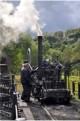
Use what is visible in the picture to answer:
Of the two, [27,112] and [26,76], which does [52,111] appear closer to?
[27,112]

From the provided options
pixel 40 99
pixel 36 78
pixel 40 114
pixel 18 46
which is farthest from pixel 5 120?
pixel 18 46

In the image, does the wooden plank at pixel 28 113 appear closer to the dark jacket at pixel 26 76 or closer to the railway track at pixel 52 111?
the railway track at pixel 52 111

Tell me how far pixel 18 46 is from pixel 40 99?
44813 mm

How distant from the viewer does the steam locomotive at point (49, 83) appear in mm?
16078

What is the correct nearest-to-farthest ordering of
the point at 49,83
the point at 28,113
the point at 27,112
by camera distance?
the point at 28,113 → the point at 27,112 → the point at 49,83

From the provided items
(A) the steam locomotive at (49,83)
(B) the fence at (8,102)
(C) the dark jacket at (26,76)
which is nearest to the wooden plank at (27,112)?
(B) the fence at (8,102)

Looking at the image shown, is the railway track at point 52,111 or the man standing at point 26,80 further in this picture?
the man standing at point 26,80

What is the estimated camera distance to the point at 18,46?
60969 millimetres

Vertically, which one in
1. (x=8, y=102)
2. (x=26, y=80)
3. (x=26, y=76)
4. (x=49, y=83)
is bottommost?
(x=8, y=102)

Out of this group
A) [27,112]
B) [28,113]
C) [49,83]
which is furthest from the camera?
[49,83]

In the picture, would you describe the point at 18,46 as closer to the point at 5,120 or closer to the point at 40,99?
the point at 40,99

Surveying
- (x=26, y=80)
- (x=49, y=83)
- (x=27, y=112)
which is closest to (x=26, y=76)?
(x=26, y=80)

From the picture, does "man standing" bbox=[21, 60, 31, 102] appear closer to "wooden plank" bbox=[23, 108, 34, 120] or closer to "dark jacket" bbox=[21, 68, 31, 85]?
"dark jacket" bbox=[21, 68, 31, 85]

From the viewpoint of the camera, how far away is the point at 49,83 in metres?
16.5
